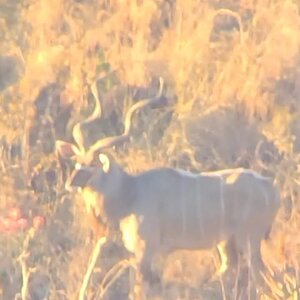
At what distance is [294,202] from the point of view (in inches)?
236

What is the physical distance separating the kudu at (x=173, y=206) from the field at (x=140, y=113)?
0.64 ft

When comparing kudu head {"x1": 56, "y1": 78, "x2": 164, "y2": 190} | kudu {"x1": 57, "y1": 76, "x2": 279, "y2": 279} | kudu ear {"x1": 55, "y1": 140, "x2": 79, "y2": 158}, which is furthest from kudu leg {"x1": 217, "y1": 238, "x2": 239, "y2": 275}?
kudu ear {"x1": 55, "y1": 140, "x2": 79, "y2": 158}

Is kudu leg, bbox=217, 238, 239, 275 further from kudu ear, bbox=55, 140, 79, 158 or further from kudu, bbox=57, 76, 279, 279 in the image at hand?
kudu ear, bbox=55, 140, 79, 158

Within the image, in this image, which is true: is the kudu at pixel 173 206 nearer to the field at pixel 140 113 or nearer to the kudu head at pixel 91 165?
the kudu head at pixel 91 165

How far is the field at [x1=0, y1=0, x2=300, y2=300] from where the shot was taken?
18.2 feet

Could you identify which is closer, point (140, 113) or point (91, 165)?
point (91, 165)

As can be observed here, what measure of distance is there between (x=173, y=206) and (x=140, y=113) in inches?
62.6

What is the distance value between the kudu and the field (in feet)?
0.64

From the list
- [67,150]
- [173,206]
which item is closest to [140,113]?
[67,150]

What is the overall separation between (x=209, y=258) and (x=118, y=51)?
7.18ft

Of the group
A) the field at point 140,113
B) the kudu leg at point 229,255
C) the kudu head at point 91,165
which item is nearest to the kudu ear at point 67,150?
the kudu head at point 91,165

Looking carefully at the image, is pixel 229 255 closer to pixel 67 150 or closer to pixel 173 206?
pixel 173 206

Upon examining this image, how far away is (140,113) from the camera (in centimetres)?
689

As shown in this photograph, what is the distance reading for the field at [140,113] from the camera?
18.2ft
